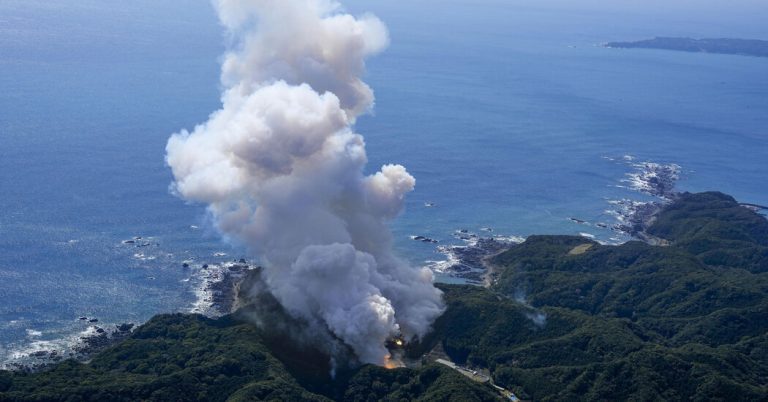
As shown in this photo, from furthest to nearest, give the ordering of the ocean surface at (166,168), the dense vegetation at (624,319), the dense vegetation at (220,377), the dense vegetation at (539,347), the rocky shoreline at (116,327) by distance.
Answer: the ocean surface at (166,168)
the rocky shoreline at (116,327)
the dense vegetation at (624,319)
the dense vegetation at (539,347)
the dense vegetation at (220,377)

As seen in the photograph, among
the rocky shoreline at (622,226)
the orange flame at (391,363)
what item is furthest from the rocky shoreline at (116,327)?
the rocky shoreline at (622,226)

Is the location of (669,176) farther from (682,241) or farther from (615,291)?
(615,291)

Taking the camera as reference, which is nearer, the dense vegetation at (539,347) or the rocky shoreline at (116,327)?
the dense vegetation at (539,347)

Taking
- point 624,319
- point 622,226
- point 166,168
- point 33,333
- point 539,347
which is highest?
point 166,168

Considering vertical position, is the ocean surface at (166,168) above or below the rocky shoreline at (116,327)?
above

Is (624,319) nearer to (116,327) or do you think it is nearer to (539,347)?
(539,347)

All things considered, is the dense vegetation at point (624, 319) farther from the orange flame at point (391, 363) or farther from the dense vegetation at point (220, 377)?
the dense vegetation at point (220, 377)

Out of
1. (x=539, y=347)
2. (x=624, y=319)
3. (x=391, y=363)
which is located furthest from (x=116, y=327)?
(x=624, y=319)
